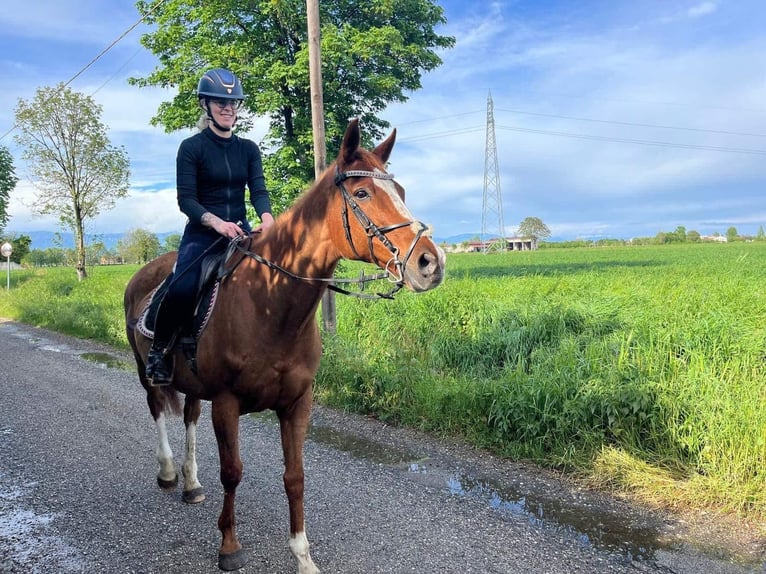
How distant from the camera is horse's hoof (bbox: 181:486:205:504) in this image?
4.11 m

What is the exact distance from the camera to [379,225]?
252cm

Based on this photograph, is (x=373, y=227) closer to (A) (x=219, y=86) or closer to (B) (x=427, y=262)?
(B) (x=427, y=262)

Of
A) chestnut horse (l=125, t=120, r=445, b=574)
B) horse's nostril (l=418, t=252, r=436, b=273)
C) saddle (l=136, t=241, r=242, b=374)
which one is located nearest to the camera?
horse's nostril (l=418, t=252, r=436, b=273)

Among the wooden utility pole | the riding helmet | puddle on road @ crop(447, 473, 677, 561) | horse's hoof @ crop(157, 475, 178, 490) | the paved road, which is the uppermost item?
the wooden utility pole

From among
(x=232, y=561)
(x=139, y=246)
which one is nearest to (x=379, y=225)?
(x=232, y=561)

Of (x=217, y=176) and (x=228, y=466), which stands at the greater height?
(x=217, y=176)

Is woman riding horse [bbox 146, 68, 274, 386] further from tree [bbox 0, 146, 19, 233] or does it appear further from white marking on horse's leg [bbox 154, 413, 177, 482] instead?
tree [bbox 0, 146, 19, 233]

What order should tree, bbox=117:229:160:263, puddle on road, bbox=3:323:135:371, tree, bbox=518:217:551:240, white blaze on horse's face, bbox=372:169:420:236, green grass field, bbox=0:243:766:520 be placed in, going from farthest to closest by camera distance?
tree, bbox=518:217:551:240 < tree, bbox=117:229:160:263 < puddle on road, bbox=3:323:135:371 < green grass field, bbox=0:243:766:520 < white blaze on horse's face, bbox=372:169:420:236

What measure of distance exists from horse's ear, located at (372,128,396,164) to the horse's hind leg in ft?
9.49

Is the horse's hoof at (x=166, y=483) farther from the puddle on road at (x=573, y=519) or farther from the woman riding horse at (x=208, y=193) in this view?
the puddle on road at (x=573, y=519)

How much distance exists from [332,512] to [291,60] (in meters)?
13.9

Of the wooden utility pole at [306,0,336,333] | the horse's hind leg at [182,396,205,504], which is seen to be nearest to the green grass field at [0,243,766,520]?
the horse's hind leg at [182,396,205,504]

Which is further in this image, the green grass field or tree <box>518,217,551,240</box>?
tree <box>518,217,551,240</box>

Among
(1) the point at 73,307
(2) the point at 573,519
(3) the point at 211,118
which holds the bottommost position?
(2) the point at 573,519
